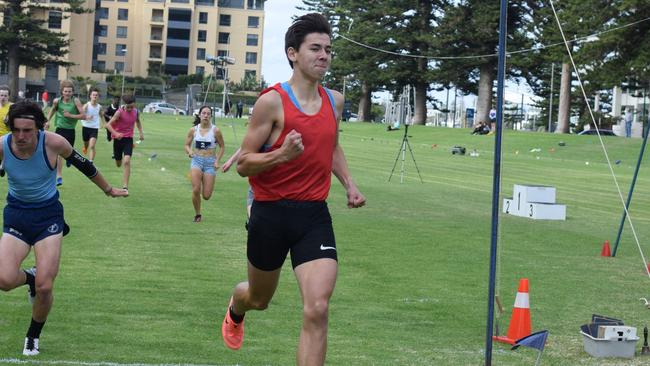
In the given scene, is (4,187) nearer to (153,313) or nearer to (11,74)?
(153,313)

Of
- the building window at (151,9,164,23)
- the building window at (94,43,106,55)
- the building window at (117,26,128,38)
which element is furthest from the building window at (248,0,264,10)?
the building window at (94,43,106,55)

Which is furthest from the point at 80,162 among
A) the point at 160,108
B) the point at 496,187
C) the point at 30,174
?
the point at 160,108

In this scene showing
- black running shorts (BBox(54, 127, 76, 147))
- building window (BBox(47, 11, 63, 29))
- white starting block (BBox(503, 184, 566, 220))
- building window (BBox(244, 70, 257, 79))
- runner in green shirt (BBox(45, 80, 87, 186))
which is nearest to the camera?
white starting block (BBox(503, 184, 566, 220))

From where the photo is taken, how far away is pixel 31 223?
8133 mm

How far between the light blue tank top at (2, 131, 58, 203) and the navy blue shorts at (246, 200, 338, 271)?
2.05 m

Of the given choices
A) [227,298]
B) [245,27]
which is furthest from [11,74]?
[227,298]

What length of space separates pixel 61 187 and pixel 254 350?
15.8m

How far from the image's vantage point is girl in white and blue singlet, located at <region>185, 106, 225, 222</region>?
57.6 feet

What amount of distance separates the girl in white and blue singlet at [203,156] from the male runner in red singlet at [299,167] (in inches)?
423

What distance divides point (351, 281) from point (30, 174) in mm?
4965

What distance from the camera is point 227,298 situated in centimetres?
1088

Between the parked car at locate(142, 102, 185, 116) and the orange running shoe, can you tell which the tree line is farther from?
the orange running shoe

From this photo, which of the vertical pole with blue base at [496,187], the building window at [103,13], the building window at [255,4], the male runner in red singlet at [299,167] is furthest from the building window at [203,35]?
the male runner in red singlet at [299,167]

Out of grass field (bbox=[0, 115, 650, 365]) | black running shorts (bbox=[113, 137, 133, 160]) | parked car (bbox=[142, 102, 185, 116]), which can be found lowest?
grass field (bbox=[0, 115, 650, 365])
